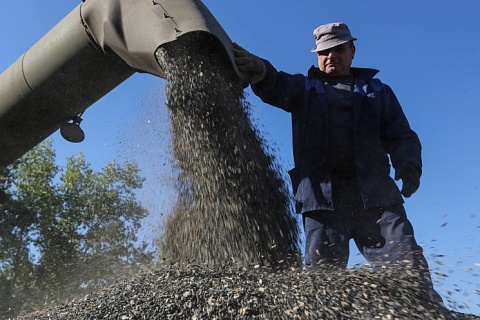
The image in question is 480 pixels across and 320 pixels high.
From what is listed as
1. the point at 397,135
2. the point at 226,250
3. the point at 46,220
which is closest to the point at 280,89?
the point at 397,135

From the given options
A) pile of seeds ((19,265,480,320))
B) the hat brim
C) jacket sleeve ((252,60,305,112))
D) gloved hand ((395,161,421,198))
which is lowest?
pile of seeds ((19,265,480,320))

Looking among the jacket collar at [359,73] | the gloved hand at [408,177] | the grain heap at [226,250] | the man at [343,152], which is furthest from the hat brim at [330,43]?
the gloved hand at [408,177]

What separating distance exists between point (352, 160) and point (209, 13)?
135cm

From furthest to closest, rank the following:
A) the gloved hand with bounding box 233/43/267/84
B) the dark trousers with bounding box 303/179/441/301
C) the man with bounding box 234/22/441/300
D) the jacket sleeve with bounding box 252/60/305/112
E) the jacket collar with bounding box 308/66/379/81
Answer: the jacket collar with bounding box 308/66/379/81
the jacket sleeve with bounding box 252/60/305/112
the gloved hand with bounding box 233/43/267/84
the man with bounding box 234/22/441/300
the dark trousers with bounding box 303/179/441/301

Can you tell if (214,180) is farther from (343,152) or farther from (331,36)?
(331,36)

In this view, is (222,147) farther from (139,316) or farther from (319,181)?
(139,316)

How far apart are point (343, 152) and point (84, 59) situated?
191cm

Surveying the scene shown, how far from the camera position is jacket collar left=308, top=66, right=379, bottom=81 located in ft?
12.1

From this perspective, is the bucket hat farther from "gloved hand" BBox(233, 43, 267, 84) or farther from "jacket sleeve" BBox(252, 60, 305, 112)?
"gloved hand" BBox(233, 43, 267, 84)

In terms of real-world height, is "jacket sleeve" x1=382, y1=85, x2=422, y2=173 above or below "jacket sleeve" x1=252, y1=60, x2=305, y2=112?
below

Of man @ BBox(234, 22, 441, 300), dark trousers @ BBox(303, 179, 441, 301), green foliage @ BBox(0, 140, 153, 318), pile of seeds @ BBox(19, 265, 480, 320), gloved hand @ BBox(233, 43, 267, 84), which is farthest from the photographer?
green foliage @ BBox(0, 140, 153, 318)

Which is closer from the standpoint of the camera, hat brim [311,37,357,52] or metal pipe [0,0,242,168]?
metal pipe [0,0,242,168]

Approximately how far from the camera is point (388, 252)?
3115 mm

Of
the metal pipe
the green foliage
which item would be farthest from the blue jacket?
the green foliage
